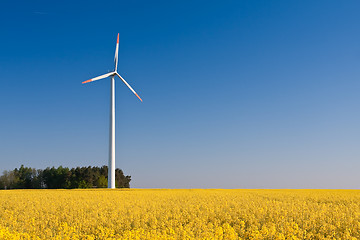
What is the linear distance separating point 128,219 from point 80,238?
3462 millimetres

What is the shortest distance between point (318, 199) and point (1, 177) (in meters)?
116

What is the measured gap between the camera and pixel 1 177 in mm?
116750

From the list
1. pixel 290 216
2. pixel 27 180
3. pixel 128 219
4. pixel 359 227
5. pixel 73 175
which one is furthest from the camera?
pixel 27 180

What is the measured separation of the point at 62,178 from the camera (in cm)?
10556

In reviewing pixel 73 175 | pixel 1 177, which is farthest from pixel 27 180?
pixel 73 175

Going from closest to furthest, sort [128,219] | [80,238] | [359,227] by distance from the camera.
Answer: [80,238] < [359,227] < [128,219]

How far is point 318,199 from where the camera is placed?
30578 millimetres

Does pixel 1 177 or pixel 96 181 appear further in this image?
pixel 1 177

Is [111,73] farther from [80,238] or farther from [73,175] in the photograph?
[80,238]

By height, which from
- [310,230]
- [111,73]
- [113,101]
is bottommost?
A: [310,230]

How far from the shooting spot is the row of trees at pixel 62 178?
101425 millimetres

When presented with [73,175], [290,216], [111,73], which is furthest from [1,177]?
[290,216]

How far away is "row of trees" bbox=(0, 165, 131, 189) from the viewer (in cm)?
10143

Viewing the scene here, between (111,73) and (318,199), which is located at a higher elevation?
→ (111,73)
